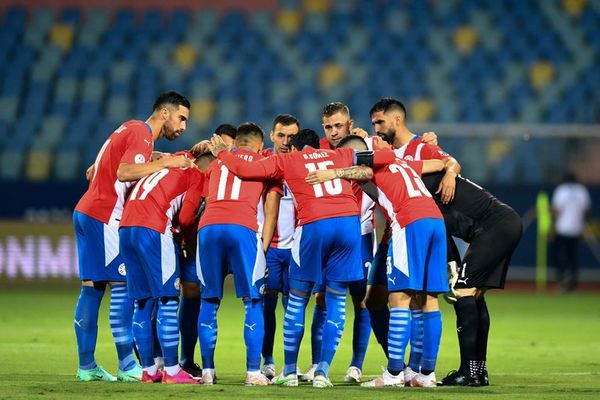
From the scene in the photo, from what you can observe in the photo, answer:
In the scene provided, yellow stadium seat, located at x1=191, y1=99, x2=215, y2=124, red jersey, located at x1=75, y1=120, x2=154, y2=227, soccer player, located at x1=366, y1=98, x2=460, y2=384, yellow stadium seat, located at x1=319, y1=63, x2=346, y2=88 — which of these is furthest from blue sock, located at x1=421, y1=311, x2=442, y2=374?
yellow stadium seat, located at x1=319, y1=63, x2=346, y2=88

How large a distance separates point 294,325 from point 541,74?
1652cm

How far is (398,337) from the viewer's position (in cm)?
854

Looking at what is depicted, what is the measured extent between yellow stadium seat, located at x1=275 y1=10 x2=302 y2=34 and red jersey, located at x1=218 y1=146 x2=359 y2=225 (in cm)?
1665

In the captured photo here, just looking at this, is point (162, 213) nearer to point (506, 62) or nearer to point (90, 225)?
point (90, 225)

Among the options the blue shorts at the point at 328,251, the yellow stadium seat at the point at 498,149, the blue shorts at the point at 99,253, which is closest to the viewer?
the blue shorts at the point at 328,251

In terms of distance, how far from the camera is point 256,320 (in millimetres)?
8539

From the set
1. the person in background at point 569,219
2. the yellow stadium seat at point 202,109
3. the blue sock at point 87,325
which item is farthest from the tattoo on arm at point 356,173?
the yellow stadium seat at point 202,109

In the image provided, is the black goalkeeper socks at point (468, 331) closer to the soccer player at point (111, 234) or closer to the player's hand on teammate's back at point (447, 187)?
the player's hand on teammate's back at point (447, 187)

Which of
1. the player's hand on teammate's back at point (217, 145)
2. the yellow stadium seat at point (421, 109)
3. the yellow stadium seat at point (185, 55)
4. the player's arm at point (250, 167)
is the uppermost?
the yellow stadium seat at point (185, 55)

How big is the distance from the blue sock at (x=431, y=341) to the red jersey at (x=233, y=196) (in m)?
1.51

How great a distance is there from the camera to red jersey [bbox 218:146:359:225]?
8.72 m

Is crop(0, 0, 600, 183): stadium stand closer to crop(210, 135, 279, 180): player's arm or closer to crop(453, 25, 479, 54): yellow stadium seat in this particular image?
crop(453, 25, 479, 54): yellow stadium seat

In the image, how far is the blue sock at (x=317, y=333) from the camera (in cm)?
922

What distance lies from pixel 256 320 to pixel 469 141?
11.5 m
